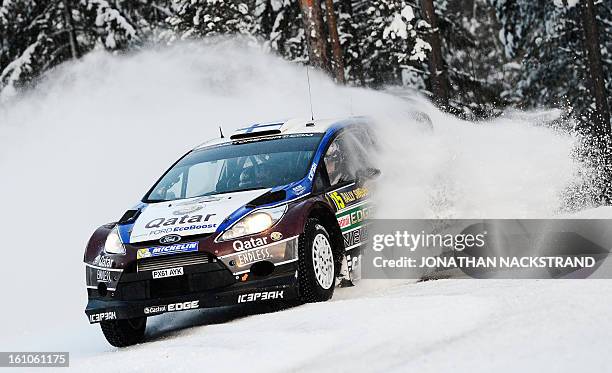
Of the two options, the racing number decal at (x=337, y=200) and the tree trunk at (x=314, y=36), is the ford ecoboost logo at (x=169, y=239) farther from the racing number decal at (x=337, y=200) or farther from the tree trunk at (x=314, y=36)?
the tree trunk at (x=314, y=36)

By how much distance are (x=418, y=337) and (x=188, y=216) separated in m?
2.72

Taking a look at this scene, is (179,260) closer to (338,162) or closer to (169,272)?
(169,272)

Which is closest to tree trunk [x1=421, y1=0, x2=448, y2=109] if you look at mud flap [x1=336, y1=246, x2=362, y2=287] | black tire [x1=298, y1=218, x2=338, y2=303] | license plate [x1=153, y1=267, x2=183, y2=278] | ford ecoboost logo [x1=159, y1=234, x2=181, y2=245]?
mud flap [x1=336, y1=246, x2=362, y2=287]

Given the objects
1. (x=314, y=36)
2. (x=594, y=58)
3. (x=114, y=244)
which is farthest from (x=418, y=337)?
(x=594, y=58)

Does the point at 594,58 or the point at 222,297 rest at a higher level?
the point at 594,58

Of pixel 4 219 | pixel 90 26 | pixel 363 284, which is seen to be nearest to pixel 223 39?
pixel 90 26

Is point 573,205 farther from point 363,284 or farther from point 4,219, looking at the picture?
point 4,219

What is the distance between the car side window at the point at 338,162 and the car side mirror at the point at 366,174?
0.07m

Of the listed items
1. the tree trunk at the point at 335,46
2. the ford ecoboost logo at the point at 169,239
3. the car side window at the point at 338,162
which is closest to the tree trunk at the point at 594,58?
the tree trunk at the point at 335,46

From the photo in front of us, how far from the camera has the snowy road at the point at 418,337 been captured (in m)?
4.96

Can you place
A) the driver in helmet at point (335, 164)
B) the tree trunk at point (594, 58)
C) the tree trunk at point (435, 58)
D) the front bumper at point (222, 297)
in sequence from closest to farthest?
the front bumper at point (222, 297) < the driver in helmet at point (335, 164) < the tree trunk at point (594, 58) < the tree trunk at point (435, 58)

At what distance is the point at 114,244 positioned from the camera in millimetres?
7660

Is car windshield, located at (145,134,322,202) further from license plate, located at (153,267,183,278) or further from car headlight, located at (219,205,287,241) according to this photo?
license plate, located at (153,267,183,278)

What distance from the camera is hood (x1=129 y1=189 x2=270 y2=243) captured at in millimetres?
7367
